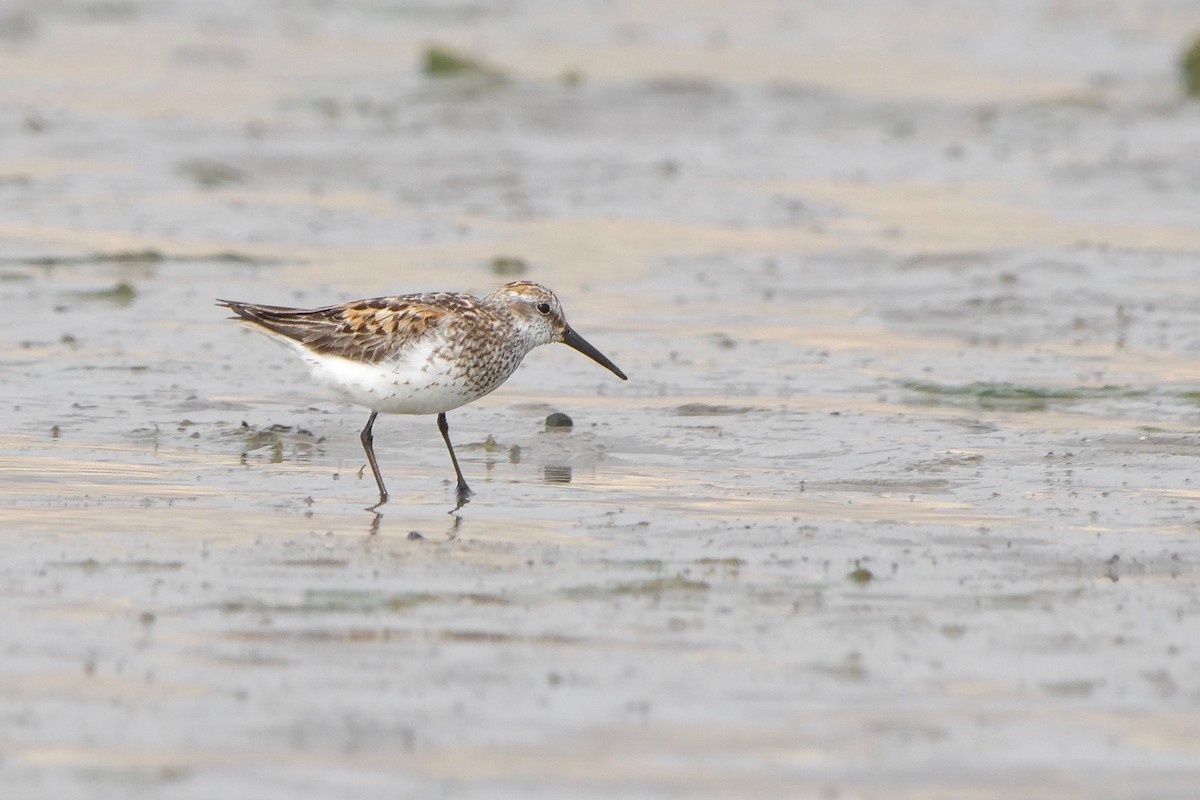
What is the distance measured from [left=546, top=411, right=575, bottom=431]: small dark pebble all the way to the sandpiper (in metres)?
0.78

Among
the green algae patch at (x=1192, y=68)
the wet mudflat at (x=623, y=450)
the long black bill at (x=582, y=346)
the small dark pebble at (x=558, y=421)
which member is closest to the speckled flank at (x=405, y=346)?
the wet mudflat at (x=623, y=450)

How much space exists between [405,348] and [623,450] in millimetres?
1496

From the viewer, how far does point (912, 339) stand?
13516 mm

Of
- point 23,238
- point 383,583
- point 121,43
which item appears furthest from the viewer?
point 121,43

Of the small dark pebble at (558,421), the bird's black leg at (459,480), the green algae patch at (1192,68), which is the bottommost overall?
the bird's black leg at (459,480)

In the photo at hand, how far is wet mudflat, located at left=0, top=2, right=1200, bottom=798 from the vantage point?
20.1ft

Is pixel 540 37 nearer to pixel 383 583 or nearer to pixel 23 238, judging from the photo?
pixel 23 238

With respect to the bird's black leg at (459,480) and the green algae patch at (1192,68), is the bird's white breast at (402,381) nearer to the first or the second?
the bird's black leg at (459,480)

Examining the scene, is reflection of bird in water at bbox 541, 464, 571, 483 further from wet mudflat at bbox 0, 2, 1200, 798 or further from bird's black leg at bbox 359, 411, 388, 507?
bird's black leg at bbox 359, 411, 388, 507

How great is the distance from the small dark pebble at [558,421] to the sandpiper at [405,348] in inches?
30.9

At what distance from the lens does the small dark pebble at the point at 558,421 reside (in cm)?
1092

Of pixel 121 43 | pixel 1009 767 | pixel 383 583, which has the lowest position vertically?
pixel 1009 767

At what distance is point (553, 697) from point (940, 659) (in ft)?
4.43

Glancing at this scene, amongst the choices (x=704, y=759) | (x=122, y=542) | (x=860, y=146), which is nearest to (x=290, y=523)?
(x=122, y=542)
